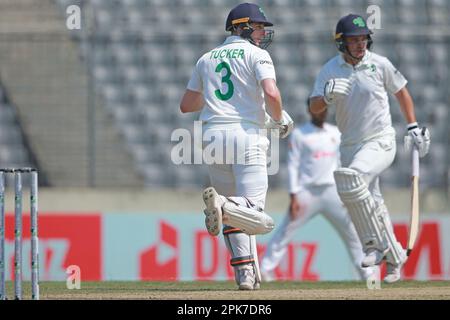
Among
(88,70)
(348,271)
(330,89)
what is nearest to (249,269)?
(330,89)

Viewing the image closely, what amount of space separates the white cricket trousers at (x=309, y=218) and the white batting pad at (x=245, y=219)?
4.13 meters

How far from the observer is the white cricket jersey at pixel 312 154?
13.2 metres

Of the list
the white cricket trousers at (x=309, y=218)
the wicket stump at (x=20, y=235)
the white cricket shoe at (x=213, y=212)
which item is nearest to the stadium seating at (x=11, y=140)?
the white cricket trousers at (x=309, y=218)

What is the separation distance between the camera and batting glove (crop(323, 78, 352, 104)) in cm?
976

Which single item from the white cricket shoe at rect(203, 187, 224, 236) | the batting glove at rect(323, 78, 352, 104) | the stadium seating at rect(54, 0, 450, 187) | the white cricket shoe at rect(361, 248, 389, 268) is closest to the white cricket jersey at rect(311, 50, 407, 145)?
the batting glove at rect(323, 78, 352, 104)

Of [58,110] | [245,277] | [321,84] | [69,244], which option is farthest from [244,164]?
[58,110]

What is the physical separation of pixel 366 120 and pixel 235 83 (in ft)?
5.08

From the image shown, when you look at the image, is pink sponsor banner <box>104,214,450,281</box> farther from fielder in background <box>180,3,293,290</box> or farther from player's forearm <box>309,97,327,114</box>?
fielder in background <box>180,3,293,290</box>

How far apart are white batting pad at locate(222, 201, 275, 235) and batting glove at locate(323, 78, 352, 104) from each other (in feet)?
4.84

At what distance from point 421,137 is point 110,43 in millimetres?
5972

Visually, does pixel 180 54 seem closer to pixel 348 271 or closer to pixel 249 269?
pixel 348 271

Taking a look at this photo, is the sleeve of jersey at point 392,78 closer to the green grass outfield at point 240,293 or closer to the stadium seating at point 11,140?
the green grass outfield at point 240,293
